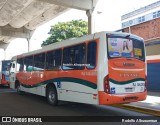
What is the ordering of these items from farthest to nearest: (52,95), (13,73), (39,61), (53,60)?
(13,73) → (39,61) → (53,60) → (52,95)

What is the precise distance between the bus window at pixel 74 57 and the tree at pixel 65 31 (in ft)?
89.6

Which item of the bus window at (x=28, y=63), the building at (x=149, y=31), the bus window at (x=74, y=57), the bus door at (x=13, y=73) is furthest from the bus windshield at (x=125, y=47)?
the bus door at (x=13, y=73)

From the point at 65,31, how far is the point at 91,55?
99.0 feet

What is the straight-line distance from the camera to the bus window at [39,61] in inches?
553

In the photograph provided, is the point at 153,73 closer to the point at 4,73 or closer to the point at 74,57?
the point at 74,57

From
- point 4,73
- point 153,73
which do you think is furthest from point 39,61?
point 4,73

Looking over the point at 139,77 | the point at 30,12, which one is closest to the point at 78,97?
the point at 139,77

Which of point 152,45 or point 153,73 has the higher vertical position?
point 152,45

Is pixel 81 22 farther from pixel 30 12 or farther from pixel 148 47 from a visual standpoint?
pixel 148 47

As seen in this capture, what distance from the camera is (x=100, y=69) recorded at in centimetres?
943

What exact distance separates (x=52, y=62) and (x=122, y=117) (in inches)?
186

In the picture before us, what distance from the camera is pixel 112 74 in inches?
373

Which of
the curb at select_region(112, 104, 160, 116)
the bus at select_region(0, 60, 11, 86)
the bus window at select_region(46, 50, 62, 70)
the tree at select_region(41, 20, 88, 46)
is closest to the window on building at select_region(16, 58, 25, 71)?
the bus window at select_region(46, 50, 62, 70)

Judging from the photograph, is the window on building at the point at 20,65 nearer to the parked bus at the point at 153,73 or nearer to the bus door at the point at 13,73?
the bus door at the point at 13,73
